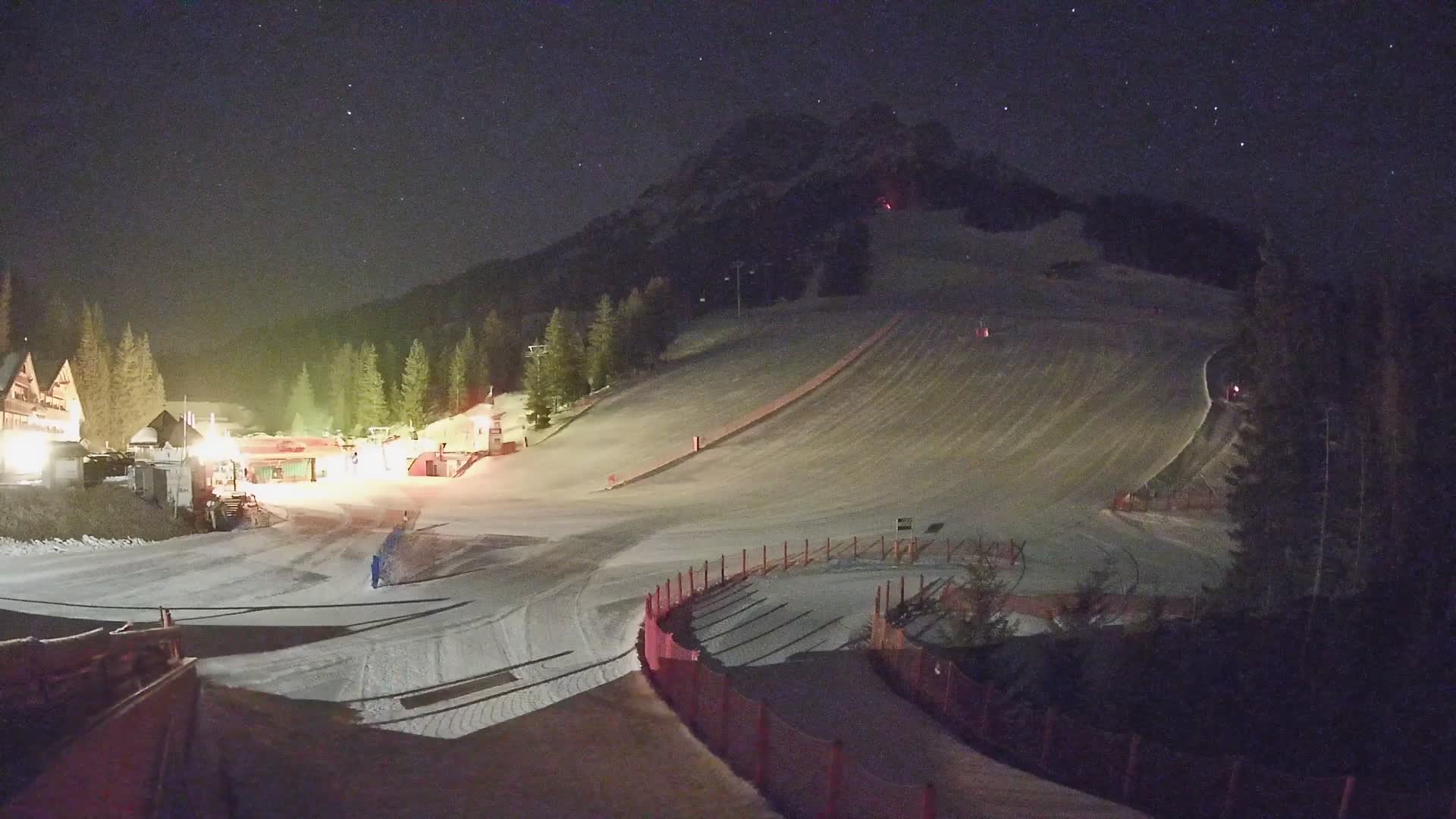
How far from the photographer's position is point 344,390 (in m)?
99.3

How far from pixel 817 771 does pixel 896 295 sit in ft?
315

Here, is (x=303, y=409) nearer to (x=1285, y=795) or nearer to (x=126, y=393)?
(x=126, y=393)

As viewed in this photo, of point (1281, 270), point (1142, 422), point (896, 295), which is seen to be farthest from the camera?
point (896, 295)

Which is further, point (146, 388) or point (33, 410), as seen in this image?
point (146, 388)

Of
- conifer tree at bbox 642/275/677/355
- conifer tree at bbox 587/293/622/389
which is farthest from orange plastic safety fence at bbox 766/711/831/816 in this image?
conifer tree at bbox 642/275/677/355

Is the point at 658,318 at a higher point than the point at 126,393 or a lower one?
higher

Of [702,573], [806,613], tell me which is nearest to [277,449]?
[702,573]

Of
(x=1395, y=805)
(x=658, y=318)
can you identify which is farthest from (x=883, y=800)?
(x=658, y=318)

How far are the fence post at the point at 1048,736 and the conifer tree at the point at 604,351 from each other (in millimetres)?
60782

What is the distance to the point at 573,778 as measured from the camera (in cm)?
833

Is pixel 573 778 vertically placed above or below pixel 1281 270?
below

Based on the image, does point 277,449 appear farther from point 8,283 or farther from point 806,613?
point 806,613

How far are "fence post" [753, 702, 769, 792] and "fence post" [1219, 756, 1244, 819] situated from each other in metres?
4.61

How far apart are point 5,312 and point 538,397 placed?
117 ft
